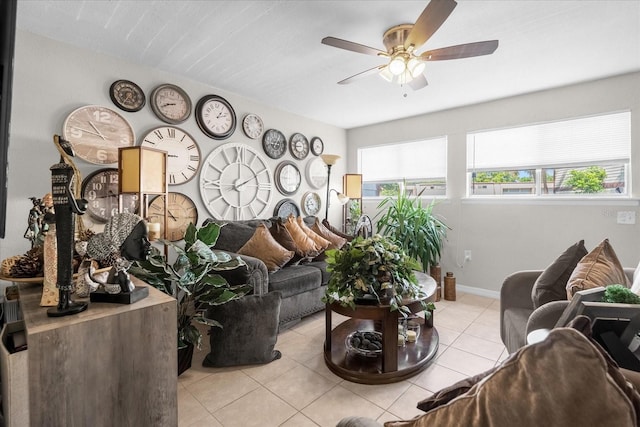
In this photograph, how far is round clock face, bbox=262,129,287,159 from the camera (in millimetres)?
3625

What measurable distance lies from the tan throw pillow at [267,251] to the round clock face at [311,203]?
1.39 m

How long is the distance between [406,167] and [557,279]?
2835 mm

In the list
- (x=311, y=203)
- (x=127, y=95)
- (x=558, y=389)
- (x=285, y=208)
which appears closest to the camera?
(x=558, y=389)

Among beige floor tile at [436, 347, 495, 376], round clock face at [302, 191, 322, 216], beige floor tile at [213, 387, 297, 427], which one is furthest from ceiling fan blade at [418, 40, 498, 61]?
round clock face at [302, 191, 322, 216]

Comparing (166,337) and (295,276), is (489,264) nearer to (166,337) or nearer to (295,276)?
(295,276)

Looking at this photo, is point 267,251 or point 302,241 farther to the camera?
point 302,241

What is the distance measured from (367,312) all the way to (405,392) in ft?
1.70

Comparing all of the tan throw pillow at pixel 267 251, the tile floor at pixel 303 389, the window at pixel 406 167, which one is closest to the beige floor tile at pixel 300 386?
the tile floor at pixel 303 389

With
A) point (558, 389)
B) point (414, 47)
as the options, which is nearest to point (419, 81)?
point (414, 47)

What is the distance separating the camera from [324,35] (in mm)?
2148

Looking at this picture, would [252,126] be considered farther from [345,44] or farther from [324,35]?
[345,44]

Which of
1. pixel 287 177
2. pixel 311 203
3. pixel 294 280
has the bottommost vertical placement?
pixel 294 280

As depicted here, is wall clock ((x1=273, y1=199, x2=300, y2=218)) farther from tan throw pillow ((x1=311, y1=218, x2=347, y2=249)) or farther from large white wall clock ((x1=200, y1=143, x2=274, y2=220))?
tan throw pillow ((x1=311, y1=218, x2=347, y2=249))

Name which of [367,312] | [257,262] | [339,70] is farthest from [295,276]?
[339,70]
